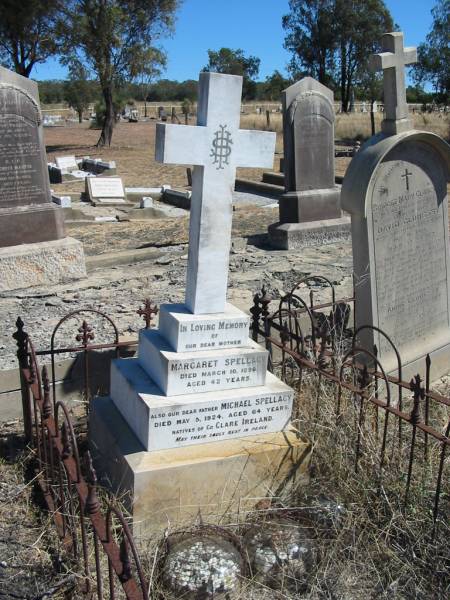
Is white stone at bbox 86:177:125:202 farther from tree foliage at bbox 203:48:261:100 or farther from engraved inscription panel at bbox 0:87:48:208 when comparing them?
tree foliage at bbox 203:48:261:100

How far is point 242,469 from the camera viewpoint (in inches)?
138

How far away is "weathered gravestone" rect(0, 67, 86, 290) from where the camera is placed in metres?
6.97

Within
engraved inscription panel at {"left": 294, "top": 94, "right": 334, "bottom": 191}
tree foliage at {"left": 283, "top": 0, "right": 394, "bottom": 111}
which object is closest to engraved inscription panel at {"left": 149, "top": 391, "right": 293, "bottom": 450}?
engraved inscription panel at {"left": 294, "top": 94, "right": 334, "bottom": 191}

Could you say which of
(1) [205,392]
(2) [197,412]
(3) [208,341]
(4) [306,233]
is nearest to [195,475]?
(2) [197,412]

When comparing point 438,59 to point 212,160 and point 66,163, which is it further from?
point 212,160


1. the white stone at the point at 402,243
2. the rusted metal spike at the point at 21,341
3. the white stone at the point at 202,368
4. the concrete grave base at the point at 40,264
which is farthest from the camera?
the concrete grave base at the point at 40,264

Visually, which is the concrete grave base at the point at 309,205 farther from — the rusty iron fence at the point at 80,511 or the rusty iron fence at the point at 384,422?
the rusty iron fence at the point at 80,511

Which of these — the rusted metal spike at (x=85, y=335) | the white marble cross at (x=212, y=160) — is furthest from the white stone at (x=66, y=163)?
the white marble cross at (x=212, y=160)

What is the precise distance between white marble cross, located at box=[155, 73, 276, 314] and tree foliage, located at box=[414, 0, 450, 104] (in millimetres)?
25598

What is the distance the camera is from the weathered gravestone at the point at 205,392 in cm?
339

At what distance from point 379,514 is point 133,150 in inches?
950

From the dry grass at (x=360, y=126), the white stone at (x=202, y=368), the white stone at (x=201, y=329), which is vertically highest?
the dry grass at (x=360, y=126)

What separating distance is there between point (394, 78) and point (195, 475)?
11.7ft

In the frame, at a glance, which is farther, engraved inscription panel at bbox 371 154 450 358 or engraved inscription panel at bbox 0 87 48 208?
engraved inscription panel at bbox 0 87 48 208
